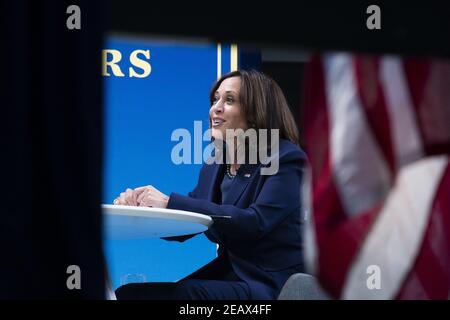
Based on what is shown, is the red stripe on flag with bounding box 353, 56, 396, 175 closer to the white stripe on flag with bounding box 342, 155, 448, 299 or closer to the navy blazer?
the white stripe on flag with bounding box 342, 155, 448, 299

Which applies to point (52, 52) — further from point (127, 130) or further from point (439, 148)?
point (127, 130)

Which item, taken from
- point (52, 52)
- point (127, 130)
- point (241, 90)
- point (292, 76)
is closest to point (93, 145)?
point (52, 52)

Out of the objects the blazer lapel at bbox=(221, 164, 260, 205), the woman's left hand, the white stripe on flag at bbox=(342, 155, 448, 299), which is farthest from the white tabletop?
the white stripe on flag at bbox=(342, 155, 448, 299)

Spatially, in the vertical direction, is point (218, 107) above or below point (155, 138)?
above

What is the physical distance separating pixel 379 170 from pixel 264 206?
92 cm

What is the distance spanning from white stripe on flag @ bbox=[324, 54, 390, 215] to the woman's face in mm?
1103

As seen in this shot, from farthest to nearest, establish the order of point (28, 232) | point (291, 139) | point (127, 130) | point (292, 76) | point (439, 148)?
1. point (292, 76)
2. point (127, 130)
3. point (291, 139)
4. point (439, 148)
5. point (28, 232)

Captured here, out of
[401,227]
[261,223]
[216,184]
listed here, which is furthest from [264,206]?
[401,227]

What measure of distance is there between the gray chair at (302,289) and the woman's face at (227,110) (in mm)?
741

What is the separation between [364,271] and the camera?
2051mm

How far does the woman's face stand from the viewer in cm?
310

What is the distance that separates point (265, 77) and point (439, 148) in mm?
1243

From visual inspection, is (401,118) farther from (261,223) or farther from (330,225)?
(261,223)

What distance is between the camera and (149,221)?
8.13 ft
